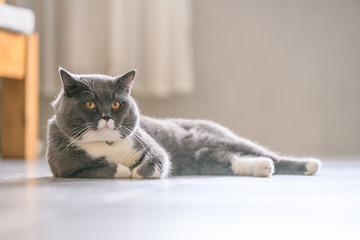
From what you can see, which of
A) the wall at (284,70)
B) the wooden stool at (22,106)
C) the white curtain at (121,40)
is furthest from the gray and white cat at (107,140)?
the wall at (284,70)

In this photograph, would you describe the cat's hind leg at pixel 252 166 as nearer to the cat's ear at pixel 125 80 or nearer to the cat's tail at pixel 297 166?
the cat's tail at pixel 297 166

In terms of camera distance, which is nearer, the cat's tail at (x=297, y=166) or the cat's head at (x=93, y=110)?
the cat's head at (x=93, y=110)

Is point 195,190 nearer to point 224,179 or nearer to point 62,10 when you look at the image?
point 224,179

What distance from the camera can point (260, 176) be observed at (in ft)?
5.61

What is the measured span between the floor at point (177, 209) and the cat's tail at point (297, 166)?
9.5 inches

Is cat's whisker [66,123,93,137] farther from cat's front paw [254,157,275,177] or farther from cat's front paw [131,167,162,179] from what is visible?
cat's front paw [254,157,275,177]

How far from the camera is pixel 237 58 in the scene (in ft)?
11.3

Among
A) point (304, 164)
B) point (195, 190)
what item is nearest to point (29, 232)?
point (195, 190)

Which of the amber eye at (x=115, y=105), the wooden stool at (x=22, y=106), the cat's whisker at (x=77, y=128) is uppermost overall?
the amber eye at (x=115, y=105)

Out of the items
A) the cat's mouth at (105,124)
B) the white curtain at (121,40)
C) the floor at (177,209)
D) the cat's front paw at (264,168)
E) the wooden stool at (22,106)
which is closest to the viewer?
the floor at (177,209)

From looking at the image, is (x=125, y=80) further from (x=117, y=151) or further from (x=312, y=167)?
(x=312, y=167)

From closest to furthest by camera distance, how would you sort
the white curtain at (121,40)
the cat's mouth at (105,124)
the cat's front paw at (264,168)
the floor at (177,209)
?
the floor at (177,209), the cat's mouth at (105,124), the cat's front paw at (264,168), the white curtain at (121,40)

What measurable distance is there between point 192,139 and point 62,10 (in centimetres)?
188

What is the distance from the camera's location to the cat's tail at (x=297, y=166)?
1.78 meters
